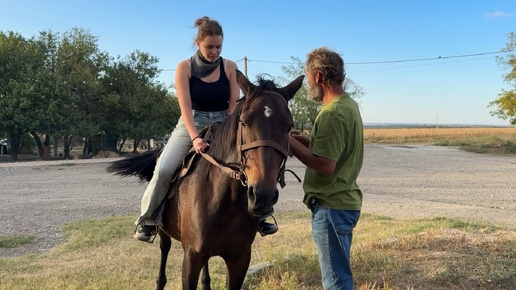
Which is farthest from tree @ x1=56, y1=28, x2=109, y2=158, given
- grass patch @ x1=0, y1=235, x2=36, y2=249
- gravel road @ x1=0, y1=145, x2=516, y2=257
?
grass patch @ x1=0, y1=235, x2=36, y2=249

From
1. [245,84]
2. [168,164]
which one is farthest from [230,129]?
[168,164]

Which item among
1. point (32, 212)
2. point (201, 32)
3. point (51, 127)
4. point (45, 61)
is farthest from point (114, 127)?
point (201, 32)

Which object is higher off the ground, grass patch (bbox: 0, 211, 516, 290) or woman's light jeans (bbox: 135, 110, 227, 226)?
woman's light jeans (bbox: 135, 110, 227, 226)

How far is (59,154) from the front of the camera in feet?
98.3

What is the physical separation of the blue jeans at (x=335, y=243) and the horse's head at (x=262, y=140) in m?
0.42

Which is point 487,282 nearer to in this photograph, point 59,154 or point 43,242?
point 43,242

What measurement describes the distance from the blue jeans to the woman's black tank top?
1.70 m

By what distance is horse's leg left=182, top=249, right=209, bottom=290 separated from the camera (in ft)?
11.0

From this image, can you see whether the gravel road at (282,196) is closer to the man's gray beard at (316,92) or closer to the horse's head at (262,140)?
the horse's head at (262,140)

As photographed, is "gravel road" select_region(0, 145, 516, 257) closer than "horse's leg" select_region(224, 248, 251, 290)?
No

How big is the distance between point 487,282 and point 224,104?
324 cm

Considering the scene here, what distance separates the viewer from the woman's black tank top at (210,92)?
391 cm

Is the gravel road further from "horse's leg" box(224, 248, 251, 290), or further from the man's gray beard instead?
the man's gray beard

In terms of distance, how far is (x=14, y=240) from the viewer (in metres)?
7.46
